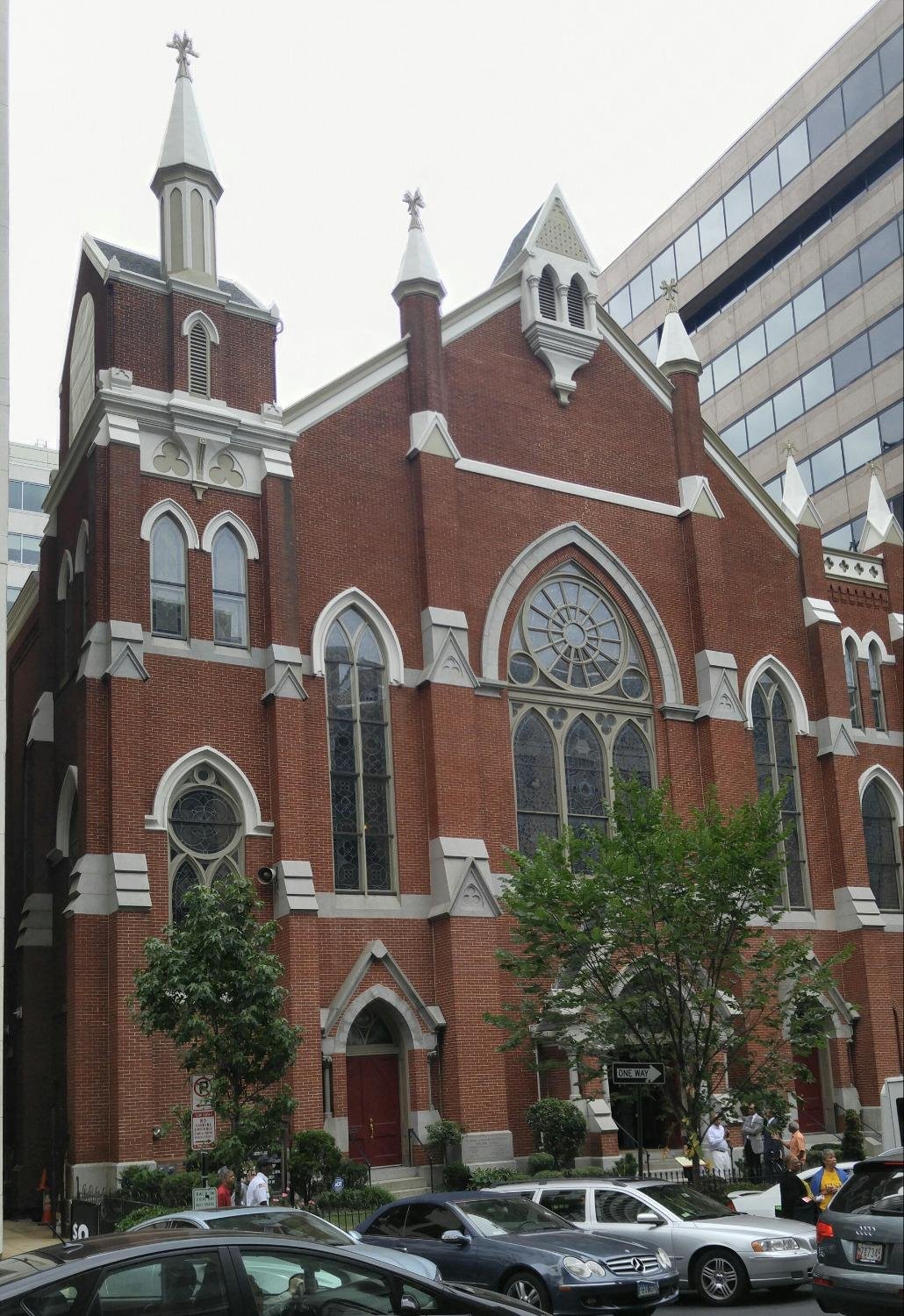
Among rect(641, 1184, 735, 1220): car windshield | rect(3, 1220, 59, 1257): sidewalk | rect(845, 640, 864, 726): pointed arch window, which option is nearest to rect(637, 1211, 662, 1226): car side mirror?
rect(641, 1184, 735, 1220): car windshield

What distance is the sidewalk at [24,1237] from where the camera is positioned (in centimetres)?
2150

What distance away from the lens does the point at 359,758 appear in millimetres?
28219

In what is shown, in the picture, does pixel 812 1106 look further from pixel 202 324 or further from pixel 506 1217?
pixel 202 324

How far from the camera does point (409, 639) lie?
29297mm

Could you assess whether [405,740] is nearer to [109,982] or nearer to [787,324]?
[109,982]

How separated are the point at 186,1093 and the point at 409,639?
967cm

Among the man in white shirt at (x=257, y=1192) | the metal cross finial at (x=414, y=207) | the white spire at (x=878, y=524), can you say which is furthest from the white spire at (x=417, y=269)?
the man in white shirt at (x=257, y=1192)

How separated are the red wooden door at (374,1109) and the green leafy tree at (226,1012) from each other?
646 centimetres

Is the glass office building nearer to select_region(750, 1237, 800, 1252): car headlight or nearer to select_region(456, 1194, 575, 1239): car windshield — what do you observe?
select_region(750, 1237, 800, 1252): car headlight

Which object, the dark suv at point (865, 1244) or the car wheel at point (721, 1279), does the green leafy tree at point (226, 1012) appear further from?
the dark suv at point (865, 1244)

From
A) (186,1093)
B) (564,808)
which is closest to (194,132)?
(564,808)

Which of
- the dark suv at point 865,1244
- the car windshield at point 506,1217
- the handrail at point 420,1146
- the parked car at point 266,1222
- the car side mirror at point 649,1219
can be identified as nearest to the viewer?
the dark suv at point 865,1244

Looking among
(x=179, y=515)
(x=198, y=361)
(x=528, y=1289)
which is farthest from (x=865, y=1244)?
(x=198, y=361)

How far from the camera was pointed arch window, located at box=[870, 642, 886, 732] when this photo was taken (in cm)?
3644
